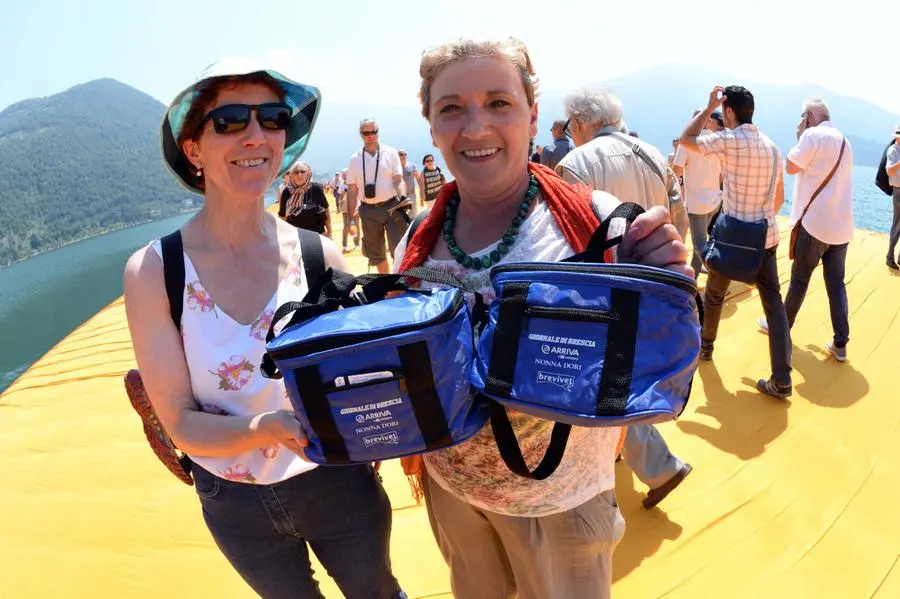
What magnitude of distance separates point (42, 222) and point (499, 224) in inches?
3504

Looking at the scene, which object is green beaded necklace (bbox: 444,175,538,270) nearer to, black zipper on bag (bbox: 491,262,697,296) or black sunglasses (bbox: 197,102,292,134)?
black zipper on bag (bbox: 491,262,697,296)

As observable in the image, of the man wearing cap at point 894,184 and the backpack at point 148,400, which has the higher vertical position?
the backpack at point 148,400

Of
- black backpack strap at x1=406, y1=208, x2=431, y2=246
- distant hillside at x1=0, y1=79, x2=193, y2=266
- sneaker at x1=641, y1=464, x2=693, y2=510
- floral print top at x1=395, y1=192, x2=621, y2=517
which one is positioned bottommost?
distant hillside at x1=0, y1=79, x2=193, y2=266

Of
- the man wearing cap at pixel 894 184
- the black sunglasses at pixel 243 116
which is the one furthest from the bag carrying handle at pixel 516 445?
the man wearing cap at pixel 894 184

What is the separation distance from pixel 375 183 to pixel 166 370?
16.4ft

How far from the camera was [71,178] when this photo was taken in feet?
266

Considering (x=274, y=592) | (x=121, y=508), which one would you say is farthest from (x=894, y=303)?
(x=121, y=508)

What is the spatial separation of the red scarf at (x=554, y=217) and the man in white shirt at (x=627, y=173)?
3.98 feet

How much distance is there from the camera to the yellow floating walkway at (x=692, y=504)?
2188 millimetres

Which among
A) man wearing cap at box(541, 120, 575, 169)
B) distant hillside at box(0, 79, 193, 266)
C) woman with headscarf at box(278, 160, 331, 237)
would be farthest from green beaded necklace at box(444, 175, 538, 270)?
distant hillside at box(0, 79, 193, 266)

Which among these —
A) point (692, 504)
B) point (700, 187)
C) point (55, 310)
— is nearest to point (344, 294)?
point (692, 504)

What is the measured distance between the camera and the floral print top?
1098 millimetres

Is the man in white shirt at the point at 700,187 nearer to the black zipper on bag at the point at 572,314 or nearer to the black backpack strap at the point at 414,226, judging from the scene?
the black backpack strap at the point at 414,226

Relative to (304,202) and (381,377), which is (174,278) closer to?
(381,377)
